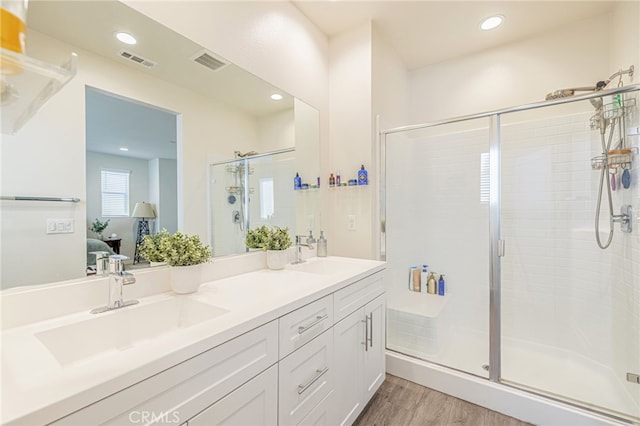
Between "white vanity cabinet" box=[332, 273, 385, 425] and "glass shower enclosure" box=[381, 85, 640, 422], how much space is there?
548 mm

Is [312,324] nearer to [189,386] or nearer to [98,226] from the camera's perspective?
[189,386]

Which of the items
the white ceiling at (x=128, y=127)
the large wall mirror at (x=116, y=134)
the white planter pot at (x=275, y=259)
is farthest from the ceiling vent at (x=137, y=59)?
the white planter pot at (x=275, y=259)

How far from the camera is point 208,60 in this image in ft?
4.78

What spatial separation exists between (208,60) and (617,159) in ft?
8.54

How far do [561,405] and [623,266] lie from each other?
103 centimetres

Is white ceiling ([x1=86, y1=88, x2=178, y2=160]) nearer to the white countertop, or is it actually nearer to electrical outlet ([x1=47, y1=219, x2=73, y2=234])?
electrical outlet ([x1=47, y1=219, x2=73, y2=234])

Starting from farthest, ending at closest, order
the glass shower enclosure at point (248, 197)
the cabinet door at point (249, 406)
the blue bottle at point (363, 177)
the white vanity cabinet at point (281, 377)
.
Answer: the blue bottle at point (363, 177), the glass shower enclosure at point (248, 197), the cabinet door at point (249, 406), the white vanity cabinet at point (281, 377)

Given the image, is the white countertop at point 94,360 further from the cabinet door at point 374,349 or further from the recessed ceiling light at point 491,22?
the recessed ceiling light at point 491,22

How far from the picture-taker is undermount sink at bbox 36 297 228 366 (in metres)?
0.85

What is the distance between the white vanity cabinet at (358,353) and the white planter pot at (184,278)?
667 mm

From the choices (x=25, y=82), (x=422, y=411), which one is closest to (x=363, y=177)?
(x=422, y=411)

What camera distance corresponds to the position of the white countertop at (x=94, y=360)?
0.52 meters

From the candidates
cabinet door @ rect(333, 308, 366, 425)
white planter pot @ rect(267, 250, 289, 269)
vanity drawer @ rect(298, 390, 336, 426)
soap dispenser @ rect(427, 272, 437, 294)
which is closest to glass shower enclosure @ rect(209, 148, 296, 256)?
white planter pot @ rect(267, 250, 289, 269)

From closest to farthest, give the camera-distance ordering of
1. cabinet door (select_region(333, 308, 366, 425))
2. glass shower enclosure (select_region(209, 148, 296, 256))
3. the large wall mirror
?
the large wall mirror, cabinet door (select_region(333, 308, 366, 425)), glass shower enclosure (select_region(209, 148, 296, 256))
